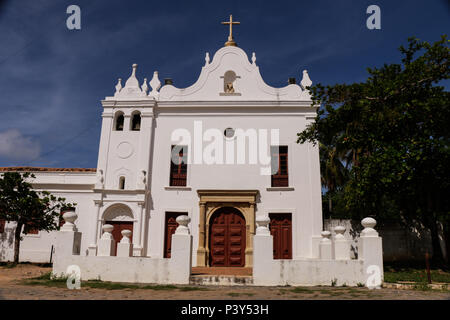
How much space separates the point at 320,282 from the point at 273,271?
1.22 m

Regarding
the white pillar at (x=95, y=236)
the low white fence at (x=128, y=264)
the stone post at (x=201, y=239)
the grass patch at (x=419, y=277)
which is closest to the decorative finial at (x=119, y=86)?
the white pillar at (x=95, y=236)

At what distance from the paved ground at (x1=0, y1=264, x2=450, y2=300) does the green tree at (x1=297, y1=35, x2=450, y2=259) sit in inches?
186

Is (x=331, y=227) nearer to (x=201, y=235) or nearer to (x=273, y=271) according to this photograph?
(x=201, y=235)

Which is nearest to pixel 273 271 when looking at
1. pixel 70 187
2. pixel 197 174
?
pixel 197 174

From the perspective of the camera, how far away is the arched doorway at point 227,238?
1393 cm

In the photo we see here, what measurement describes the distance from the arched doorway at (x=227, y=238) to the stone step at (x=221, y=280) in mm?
4635

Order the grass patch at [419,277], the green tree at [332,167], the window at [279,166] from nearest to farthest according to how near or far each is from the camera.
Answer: the grass patch at [419,277] → the window at [279,166] → the green tree at [332,167]

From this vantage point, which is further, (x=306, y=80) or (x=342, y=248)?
(x=306, y=80)

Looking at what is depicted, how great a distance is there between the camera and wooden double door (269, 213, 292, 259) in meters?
14.2

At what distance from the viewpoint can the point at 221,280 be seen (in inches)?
361

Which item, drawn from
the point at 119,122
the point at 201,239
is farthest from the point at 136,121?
the point at 201,239

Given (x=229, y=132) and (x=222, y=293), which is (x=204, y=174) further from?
(x=222, y=293)

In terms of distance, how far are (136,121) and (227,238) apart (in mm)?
6713

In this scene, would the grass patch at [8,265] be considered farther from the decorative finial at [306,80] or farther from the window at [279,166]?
the decorative finial at [306,80]
